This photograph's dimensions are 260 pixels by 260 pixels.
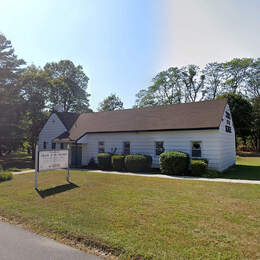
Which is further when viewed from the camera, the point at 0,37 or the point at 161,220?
the point at 0,37

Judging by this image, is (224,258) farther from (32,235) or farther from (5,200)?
(5,200)

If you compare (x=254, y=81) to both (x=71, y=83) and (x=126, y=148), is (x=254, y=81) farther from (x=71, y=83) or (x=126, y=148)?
(x=71, y=83)

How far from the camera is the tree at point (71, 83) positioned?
128 feet

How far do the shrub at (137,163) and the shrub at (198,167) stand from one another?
11.6ft

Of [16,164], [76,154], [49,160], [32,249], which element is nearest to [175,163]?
[49,160]

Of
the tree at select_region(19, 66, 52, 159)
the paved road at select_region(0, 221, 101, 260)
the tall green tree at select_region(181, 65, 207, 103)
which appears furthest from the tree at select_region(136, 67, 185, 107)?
the paved road at select_region(0, 221, 101, 260)

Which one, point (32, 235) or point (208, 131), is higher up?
point (208, 131)

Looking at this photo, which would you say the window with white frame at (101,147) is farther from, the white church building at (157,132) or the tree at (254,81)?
the tree at (254,81)

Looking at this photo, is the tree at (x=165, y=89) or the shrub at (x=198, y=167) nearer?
the shrub at (x=198, y=167)

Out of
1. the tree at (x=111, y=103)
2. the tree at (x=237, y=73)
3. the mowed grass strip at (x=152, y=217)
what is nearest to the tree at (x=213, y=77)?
the tree at (x=237, y=73)

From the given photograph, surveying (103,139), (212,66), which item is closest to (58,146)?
(103,139)

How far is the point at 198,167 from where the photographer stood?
1196cm

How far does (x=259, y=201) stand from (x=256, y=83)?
39.5 m

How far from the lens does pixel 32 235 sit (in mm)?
4324
